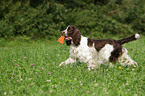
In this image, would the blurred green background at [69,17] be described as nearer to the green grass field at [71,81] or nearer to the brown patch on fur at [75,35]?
the green grass field at [71,81]

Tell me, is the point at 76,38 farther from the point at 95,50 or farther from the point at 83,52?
the point at 95,50

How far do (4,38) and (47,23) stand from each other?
2.85 m

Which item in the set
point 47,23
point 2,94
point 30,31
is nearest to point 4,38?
point 30,31

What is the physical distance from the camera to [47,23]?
12625 mm

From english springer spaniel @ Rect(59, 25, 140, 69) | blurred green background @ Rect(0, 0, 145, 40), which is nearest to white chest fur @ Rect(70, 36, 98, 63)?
english springer spaniel @ Rect(59, 25, 140, 69)

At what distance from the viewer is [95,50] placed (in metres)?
5.23

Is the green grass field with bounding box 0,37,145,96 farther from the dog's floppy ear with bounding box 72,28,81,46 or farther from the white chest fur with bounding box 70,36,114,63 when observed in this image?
the dog's floppy ear with bounding box 72,28,81,46

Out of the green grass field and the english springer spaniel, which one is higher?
the english springer spaniel

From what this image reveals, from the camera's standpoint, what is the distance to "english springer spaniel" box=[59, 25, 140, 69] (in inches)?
199

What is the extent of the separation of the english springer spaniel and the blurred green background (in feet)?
22.9

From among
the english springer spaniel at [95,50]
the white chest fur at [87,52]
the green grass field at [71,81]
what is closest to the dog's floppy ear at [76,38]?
the english springer spaniel at [95,50]

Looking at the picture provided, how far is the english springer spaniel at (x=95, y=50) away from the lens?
199 inches

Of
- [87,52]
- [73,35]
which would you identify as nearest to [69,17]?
[73,35]

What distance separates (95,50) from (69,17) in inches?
323
